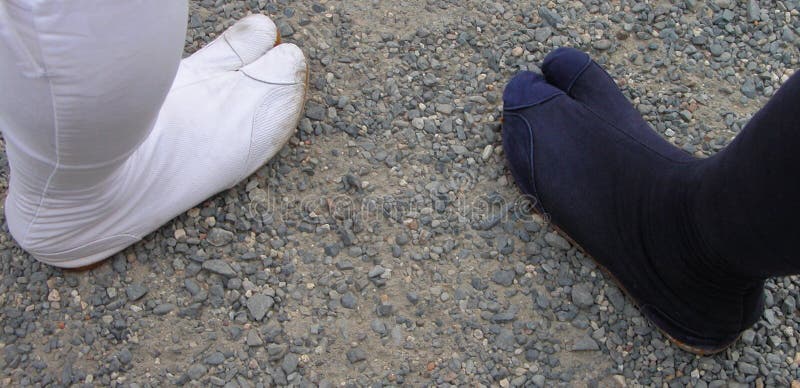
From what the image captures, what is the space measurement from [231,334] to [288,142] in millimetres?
426

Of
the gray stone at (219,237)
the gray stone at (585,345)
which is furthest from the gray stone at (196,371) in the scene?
the gray stone at (585,345)

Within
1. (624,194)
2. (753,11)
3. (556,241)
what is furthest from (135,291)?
(753,11)

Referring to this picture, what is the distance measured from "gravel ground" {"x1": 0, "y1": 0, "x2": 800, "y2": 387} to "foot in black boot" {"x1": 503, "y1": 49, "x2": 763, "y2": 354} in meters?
0.05

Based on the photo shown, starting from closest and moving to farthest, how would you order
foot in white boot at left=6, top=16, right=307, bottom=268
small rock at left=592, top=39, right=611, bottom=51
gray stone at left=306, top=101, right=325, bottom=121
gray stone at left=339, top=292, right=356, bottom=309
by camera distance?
foot in white boot at left=6, top=16, right=307, bottom=268, gray stone at left=339, top=292, right=356, bottom=309, gray stone at left=306, top=101, right=325, bottom=121, small rock at left=592, top=39, right=611, bottom=51

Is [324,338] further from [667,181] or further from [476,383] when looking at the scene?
[667,181]

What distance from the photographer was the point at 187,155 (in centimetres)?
143

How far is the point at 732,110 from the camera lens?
5.60 feet

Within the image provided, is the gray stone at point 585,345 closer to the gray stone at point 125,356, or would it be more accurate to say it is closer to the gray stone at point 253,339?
the gray stone at point 253,339

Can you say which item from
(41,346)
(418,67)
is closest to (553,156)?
(418,67)

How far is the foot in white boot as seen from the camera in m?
1.32

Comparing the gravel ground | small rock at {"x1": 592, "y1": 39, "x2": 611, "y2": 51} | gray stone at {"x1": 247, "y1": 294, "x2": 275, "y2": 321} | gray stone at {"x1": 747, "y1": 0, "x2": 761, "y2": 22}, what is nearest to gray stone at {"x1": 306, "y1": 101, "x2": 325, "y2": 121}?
the gravel ground

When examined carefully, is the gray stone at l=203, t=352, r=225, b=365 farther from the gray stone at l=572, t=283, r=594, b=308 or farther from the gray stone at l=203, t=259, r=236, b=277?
the gray stone at l=572, t=283, r=594, b=308

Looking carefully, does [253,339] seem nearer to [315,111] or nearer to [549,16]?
[315,111]

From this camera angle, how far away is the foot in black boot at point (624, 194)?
1.32 metres
